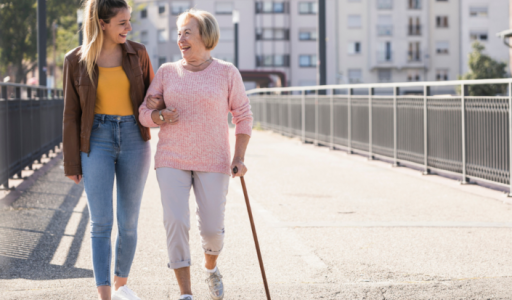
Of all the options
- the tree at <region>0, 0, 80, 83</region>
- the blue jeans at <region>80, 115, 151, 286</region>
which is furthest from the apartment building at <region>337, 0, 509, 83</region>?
the blue jeans at <region>80, 115, 151, 286</region>

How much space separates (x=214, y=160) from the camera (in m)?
4.32

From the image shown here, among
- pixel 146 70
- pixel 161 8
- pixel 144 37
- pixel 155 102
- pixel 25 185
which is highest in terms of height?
pixel 161 8

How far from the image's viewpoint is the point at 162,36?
7925cm

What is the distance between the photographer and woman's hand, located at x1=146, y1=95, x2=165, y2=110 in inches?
165

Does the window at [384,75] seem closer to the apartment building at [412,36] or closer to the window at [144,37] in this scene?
the apartment building at [412,36]

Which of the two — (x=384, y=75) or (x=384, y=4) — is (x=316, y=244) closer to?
(x=384, y=75)

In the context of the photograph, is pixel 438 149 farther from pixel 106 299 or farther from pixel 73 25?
pixel 73 25

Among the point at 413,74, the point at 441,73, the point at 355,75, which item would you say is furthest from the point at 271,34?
the point at 441,73

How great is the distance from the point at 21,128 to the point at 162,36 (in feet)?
228

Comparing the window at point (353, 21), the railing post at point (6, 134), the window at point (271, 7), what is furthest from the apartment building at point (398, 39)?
the railing post at point (6, 134)

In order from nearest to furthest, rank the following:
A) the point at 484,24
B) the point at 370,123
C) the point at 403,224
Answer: the point at 403,224, the point at 370,123, the point at 484,24

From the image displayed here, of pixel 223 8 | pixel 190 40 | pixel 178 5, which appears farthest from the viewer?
pixel 223 8

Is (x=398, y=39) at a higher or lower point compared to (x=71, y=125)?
higher

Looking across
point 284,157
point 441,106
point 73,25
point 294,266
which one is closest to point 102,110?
point 294,266
